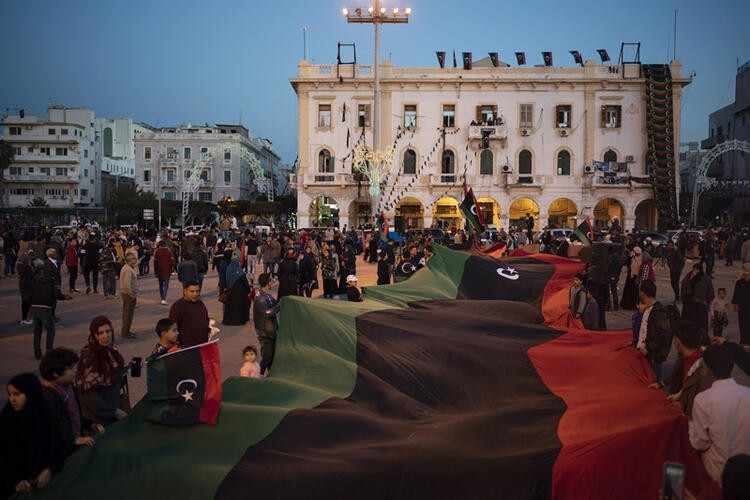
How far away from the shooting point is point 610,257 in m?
14.4

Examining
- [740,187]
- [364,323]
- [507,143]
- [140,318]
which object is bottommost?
[140,318]

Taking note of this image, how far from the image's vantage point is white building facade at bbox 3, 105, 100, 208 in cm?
6775

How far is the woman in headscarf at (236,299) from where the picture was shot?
1137 cm

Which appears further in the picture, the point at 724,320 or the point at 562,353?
the point at 724,320

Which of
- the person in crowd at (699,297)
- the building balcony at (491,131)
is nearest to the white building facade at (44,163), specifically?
the building balcony at (491,131)

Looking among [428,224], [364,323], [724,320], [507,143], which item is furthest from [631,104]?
[364,323]

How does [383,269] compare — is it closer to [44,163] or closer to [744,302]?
[744,302]

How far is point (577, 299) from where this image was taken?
958 centimetres

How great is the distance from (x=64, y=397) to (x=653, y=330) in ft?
19.5

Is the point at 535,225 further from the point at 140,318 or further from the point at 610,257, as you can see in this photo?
the point at 140,318

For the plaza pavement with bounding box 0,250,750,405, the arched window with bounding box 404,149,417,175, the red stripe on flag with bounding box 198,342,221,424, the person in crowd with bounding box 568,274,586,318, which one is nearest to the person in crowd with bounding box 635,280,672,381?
the plaza pavement with bounding box 0,250,750,405

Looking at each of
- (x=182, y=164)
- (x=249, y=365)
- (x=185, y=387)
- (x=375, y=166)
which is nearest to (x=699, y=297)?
(x=249, y=365)

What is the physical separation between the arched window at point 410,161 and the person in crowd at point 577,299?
36.6 metres

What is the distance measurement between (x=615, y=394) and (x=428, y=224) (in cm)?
4034
